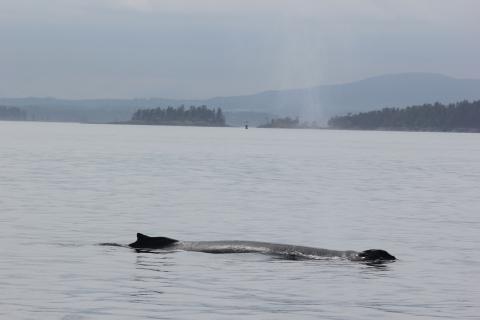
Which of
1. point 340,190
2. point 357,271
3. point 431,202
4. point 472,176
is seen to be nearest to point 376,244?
point 357,271

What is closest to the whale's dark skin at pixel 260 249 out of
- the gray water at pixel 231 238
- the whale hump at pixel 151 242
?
the whale hump at pixel 151 242

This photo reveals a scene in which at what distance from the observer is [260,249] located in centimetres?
3562

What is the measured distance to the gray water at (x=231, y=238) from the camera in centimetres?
2633

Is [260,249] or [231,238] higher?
[260,249]

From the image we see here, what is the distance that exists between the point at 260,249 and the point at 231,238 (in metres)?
6.78

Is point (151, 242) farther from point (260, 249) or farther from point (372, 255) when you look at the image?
point (372, 255)

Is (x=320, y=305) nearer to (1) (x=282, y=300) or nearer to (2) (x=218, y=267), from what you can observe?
(1) (x=282, y=300)

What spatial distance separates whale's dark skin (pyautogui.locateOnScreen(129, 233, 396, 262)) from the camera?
115ft

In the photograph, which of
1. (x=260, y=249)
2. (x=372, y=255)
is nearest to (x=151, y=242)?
(x=260, y=249)

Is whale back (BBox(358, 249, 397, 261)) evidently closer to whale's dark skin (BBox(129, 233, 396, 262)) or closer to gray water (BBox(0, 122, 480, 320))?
whale's dark skin (BBox(129, 233, 396, 262))

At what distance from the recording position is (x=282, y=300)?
2698cm

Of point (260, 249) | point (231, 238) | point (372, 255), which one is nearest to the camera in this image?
point (372, 255)

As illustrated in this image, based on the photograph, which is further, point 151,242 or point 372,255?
point 151,242

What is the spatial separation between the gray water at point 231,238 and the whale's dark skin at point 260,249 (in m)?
0.57
